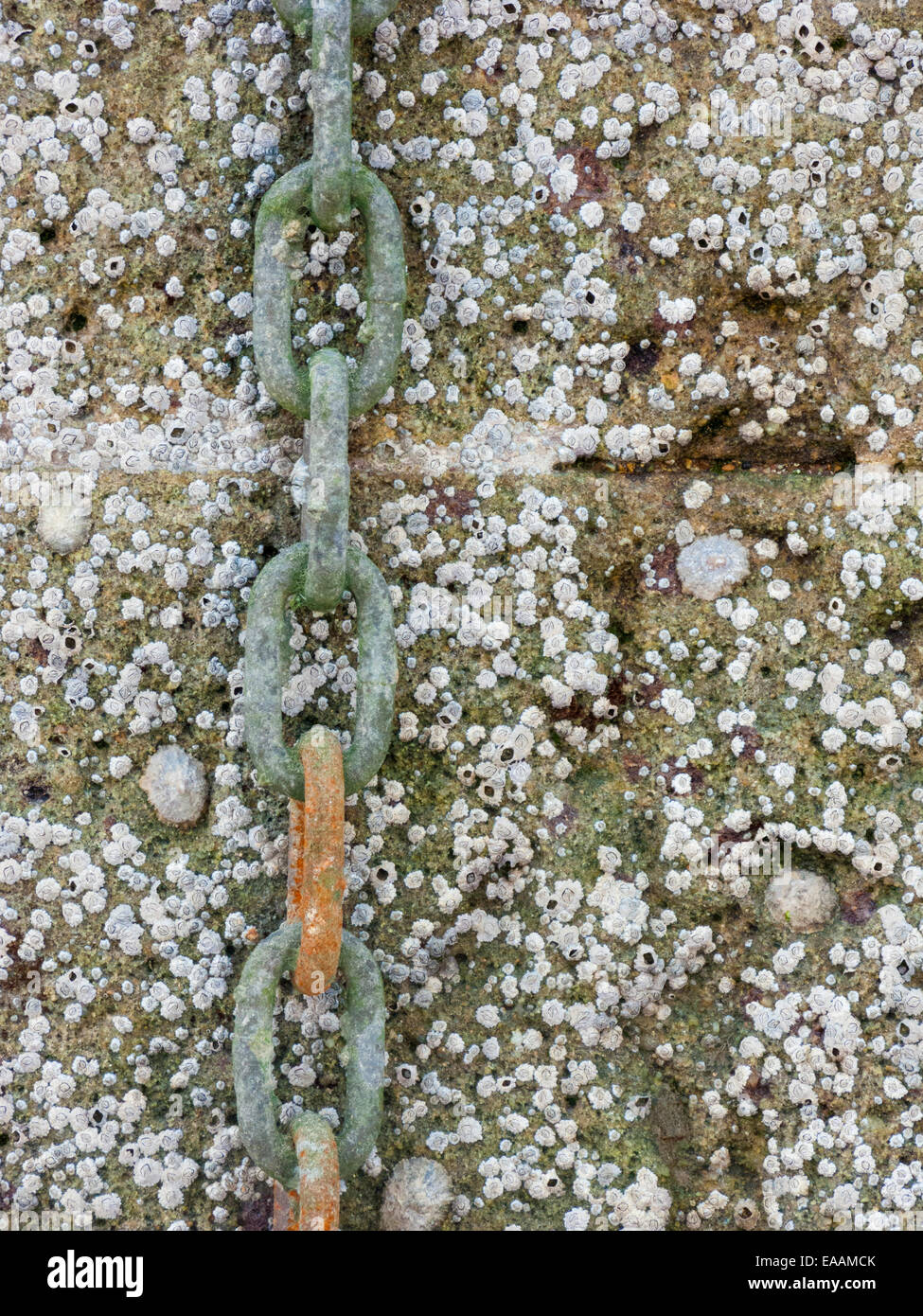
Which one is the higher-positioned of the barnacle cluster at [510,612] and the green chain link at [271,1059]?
the barnacle cluster at [510,612]

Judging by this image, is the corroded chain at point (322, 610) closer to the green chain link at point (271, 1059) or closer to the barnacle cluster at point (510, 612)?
the green chain link at point (271, 1059)

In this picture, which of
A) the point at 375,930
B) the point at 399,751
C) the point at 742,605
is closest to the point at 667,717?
the point at 742,605

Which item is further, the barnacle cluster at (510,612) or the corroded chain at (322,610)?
the barnacle cluster at (510,612)

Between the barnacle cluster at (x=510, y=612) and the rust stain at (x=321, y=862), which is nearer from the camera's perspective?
the rust stain at (x=321, y=862)

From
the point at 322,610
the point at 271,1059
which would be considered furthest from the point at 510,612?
the point at 271,1059

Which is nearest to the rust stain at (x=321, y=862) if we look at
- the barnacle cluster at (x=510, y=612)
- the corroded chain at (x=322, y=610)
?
the corroded chain at (x=322, y=610)

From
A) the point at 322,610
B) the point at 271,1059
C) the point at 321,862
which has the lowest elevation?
the point at 271,1059

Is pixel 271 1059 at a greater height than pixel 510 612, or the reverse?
pixel 510 612

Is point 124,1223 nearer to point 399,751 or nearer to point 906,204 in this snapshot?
point 399,751

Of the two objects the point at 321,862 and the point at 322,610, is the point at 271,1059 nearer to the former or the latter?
the point at 321,862
